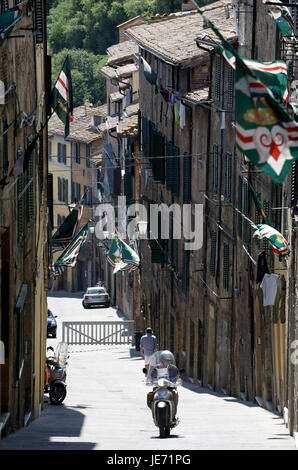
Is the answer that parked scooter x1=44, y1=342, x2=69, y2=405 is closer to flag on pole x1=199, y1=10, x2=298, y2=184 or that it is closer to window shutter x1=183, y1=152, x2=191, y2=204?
window shutter x1=183, y1=152, x2=191, y2=204

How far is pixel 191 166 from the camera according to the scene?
3428 centimetres

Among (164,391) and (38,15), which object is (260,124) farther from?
(38,15)

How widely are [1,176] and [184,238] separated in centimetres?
1941

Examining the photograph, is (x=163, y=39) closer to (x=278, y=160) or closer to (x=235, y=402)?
(x=235, y=402)

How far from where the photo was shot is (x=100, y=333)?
48219 millimetres

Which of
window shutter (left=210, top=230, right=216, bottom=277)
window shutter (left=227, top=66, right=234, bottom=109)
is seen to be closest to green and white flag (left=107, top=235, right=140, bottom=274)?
window shutter (left=210, top=230, right=216, bottom=277)

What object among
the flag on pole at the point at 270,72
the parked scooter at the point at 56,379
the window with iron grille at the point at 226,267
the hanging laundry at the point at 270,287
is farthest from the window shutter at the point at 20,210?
A: the window with iron grille at the point at 226,267

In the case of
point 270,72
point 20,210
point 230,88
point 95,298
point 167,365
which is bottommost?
point 95,298

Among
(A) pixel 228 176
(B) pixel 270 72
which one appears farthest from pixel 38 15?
(B) pixel 270 72

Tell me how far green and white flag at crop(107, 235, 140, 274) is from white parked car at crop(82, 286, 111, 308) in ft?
64.2

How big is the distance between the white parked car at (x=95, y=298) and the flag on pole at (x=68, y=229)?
32503 millimetres

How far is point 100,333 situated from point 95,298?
13667 millimetres

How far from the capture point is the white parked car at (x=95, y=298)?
6172cm

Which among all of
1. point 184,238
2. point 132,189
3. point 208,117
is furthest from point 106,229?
point 208,117
